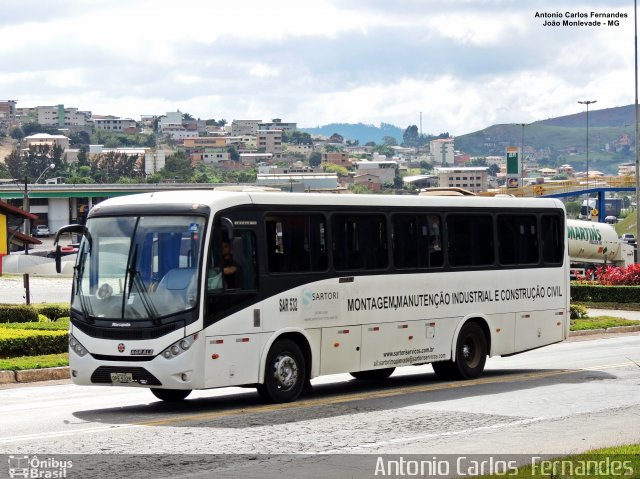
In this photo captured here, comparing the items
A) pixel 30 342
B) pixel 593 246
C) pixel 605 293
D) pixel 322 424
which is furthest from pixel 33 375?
pixel 593 246

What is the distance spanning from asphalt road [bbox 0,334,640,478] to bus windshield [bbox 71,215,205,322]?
54.4 inches

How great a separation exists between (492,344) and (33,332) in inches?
358

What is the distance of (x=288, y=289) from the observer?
17078 mm

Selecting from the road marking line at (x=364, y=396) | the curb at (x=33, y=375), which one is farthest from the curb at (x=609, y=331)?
the curb at (x=33, y=375)

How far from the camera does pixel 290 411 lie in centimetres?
1588

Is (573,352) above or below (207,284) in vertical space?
below

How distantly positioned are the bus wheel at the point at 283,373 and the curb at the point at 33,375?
636cm

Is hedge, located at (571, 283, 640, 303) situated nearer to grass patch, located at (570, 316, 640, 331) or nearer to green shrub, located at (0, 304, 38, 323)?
grass patch, located at (570, 316, 640, 331)

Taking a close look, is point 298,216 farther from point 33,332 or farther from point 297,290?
point 33,332

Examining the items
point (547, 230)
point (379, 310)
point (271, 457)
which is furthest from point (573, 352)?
point (271, 457)

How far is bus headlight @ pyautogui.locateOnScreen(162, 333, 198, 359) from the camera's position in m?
15.5

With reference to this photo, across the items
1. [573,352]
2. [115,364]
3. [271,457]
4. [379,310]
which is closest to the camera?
[271,457]

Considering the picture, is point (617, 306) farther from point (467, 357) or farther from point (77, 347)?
point (77, 347)

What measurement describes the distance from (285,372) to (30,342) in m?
8.66
